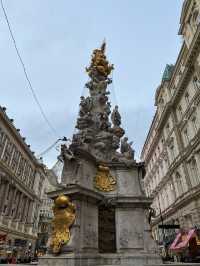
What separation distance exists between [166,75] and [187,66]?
1315cm

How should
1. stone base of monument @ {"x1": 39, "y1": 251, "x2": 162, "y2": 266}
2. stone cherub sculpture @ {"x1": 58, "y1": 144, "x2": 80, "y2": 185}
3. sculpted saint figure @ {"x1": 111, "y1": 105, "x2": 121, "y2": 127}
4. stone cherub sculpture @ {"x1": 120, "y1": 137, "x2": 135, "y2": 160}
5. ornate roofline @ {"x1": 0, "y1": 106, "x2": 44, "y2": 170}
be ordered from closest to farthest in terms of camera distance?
stone base of monument @ {"x1": 39, "y1": 251, "x2": 162, "y2": 266}
stone cherub sculpture @ {"x1": 58, "y1": 144, "x2": 80, "y2": 185}
stone cherub sculpture @ {"x1": 120, "y1": 137, "x2": 135, "y2": 160}
sculpted saint figure @ {"x1": 111, "y1": 105, "x2": 121, "y2": 127}
ornate roofline @ {"x1": 0, "y1": 106, "x2": 44, "y2": 170}

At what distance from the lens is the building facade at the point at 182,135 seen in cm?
2927

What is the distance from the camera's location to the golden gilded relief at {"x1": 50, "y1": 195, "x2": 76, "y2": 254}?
22.9 ft

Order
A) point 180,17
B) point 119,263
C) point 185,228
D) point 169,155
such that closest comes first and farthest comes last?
1. point 119,263
2. point 185,228
3. point 180,17
4. point 169,155

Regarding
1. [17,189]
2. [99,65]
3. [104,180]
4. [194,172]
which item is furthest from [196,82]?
[17,189]

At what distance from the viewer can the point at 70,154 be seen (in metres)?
8.96

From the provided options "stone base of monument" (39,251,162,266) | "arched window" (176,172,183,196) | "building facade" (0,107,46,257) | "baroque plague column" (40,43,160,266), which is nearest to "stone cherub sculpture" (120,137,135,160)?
"baroque plague column" (40,43,160,266)

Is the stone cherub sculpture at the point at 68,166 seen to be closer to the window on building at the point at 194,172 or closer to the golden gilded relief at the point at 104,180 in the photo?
the golden gilded relief at the point at 104,180

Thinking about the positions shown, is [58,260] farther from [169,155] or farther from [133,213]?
[169,155]

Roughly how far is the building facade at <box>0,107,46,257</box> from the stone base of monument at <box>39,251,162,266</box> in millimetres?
30720

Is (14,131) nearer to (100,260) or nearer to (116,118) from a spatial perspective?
(116,118)

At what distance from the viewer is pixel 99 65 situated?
14.7 meters

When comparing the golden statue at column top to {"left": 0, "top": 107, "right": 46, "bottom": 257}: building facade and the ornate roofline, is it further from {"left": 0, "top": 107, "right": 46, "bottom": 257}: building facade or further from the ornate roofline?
the ornate roofline

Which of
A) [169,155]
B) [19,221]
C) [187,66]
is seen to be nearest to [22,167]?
[19,221]
